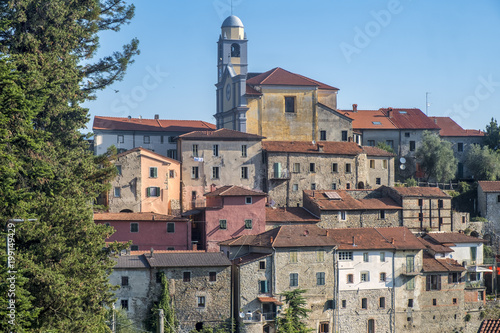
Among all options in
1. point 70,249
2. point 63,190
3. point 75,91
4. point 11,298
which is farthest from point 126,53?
point 11,298

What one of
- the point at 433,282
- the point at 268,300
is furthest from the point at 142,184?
the point at 433,282

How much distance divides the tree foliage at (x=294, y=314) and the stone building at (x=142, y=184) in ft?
46.7

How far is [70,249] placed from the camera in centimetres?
3381

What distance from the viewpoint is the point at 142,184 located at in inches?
2628

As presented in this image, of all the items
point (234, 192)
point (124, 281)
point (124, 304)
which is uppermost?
point (234, 192)

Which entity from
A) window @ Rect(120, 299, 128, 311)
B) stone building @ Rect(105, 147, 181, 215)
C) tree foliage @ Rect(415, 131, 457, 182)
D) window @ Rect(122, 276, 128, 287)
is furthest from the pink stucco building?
tree foliage @ Rect(415, 131, 457, 182)

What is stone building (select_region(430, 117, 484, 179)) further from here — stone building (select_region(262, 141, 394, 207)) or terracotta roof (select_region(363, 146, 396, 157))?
stone building (select_region(262, 141, 394, 207))

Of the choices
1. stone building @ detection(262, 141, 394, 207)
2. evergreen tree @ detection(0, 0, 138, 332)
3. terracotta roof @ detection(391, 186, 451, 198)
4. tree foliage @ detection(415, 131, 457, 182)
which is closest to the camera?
evergreen tree @ detection(0, 0, 138, 332)

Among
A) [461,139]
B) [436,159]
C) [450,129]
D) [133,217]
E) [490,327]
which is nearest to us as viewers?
[490,327]

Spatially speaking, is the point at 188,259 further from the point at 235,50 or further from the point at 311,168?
the point at 235,50

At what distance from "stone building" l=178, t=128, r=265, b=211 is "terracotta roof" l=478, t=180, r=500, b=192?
22262mm

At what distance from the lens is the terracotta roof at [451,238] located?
234 feet

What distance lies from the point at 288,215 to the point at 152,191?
11.1 m

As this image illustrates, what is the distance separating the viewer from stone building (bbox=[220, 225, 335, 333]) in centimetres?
5812
